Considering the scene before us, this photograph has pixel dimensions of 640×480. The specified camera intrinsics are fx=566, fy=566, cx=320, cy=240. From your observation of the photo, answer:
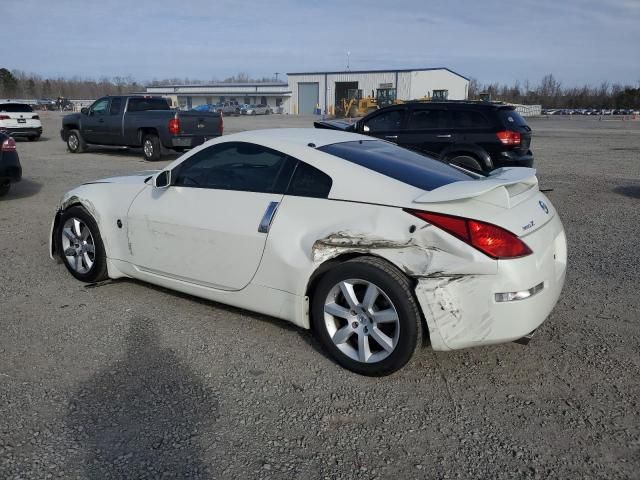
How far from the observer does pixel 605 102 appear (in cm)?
9506

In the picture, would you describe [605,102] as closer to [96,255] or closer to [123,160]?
[123,160]

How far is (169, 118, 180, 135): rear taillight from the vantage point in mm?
15414

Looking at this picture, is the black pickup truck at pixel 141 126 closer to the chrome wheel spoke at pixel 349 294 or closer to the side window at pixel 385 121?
the side window at pixel 385 121

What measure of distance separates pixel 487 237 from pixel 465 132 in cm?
754

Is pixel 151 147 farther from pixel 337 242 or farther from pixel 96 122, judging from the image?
pixel 337 242

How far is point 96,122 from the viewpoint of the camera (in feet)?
56.9

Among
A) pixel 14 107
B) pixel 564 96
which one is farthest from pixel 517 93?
pixel 14 107

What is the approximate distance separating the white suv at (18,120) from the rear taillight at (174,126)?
373 inches

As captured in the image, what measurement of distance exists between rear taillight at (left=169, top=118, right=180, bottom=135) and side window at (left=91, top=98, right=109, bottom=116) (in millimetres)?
2974

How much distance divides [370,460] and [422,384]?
2.78 feet

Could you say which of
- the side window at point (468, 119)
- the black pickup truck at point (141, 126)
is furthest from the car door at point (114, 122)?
the side window at point (468, 119)

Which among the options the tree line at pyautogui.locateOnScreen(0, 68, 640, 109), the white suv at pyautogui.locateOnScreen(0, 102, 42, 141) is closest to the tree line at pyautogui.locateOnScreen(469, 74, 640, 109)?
the tree line at pyautogui.locateOnScreen(0, 68, 640, 109)

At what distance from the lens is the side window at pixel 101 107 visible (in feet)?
56.2

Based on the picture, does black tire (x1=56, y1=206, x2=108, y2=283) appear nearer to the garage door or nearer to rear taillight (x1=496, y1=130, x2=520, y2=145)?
rear taillight (x1=496, y1=130, x2=520, y2=145)
